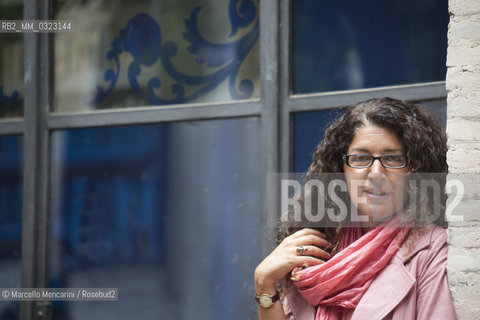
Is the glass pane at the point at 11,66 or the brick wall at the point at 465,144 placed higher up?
the glass pane at the point at 11,66

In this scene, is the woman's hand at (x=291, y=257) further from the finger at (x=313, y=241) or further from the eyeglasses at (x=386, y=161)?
the eyeglasses at (x=386, y=161)

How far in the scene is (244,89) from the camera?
3656mm

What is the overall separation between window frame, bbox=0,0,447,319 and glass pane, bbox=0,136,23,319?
109mm

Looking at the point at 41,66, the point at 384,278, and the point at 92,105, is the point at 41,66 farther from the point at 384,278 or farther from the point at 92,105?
the point at 384,278

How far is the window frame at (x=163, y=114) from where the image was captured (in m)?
3.44

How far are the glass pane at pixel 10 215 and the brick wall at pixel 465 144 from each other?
301cm

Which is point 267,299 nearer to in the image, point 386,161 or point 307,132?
point 386,161

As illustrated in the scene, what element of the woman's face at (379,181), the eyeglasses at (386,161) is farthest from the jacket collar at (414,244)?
the eyeglasses at (386,161)

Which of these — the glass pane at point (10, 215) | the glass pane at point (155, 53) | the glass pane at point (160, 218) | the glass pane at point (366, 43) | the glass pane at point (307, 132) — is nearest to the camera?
the glass pane at point (366, 43)

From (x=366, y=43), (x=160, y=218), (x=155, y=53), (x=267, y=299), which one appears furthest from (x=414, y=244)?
(x=155, y=53)

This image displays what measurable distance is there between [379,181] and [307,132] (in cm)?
120

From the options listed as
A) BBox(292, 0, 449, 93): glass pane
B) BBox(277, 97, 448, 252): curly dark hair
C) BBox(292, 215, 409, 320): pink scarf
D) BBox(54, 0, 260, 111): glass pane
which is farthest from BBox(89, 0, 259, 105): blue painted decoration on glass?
BBox(292, 215, 409, 320): pink scarf

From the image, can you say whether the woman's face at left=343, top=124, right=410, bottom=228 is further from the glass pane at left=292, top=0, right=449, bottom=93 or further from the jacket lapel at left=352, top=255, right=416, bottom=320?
the glass pane at left=292, top=0, right=449, bottom=93

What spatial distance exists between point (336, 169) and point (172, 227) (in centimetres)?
155
